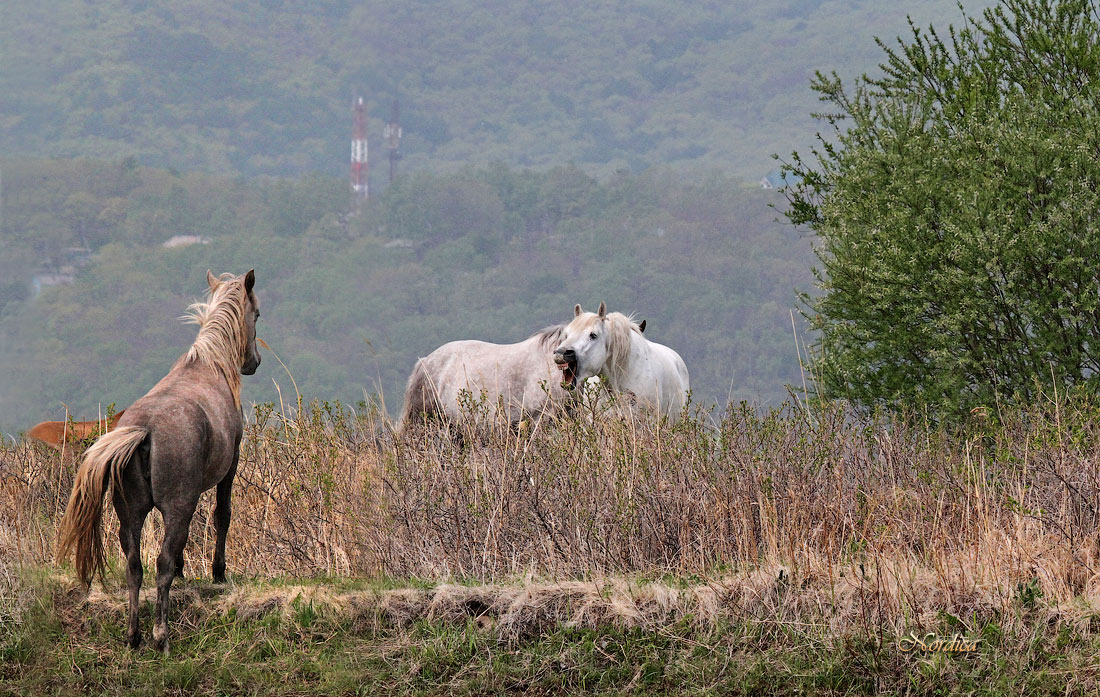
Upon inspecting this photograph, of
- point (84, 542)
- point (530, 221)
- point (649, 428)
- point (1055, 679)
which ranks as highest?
point (530, 221)

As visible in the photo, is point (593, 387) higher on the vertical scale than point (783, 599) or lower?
higher

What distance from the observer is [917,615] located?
525 cm

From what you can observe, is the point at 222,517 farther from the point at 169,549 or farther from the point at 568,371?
the point at 568,371

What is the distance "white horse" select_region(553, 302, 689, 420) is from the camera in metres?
9.92

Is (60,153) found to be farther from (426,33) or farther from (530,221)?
(426,33)

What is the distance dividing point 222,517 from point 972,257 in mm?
7485

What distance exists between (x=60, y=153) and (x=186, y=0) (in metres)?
59.5

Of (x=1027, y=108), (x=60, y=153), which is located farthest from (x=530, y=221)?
(x=1027, y=108)

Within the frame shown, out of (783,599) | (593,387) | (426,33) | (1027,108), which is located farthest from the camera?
(426,33)

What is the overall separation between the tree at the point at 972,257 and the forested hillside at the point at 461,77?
116 metres

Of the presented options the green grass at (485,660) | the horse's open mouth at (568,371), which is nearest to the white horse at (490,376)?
the horse's open mouth at (568,371)

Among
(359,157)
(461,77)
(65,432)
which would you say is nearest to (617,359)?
(65,432)

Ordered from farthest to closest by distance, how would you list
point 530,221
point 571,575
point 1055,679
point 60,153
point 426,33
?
point 426,33 < point 530,221 < point 60,153 < point 571,575 < point 1055,679

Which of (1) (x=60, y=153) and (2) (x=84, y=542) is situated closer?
(2) (x=84, y=542)
